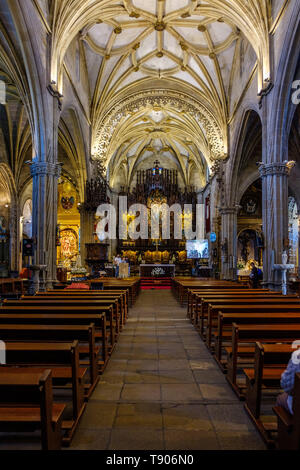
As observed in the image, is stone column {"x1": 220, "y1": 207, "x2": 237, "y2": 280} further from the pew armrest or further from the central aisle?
the pew armrest

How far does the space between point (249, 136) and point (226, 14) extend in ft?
21.9

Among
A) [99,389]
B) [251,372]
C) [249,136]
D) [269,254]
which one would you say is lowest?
[99,389]

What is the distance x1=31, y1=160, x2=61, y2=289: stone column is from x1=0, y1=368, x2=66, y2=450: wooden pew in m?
9.74

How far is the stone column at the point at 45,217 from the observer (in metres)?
12.0

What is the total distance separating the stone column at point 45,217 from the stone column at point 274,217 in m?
7.67

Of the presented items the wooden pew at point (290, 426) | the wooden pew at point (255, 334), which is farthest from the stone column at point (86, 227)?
the wooden pew at point (290, 426)

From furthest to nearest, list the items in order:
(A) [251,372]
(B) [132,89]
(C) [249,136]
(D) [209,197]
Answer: (D) [209,197] < (B) [132,89] < (C) [249,136] < (A) [251,372]

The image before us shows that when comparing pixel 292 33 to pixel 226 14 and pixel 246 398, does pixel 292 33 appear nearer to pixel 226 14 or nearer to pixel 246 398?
pixel 226 14

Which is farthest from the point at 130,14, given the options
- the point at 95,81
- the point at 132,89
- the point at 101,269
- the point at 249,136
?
the point at 101,269

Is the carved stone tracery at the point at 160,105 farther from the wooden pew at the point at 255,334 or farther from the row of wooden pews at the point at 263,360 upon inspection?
the wooden pew at the point at 255,334

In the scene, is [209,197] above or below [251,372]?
above

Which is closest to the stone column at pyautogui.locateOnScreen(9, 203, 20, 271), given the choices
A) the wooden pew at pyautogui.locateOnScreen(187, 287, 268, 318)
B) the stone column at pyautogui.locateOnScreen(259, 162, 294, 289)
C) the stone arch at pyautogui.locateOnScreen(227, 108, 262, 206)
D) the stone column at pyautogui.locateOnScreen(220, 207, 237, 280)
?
the stone column at pyautogui.locateOnScreen(220, 207, 237, 280)

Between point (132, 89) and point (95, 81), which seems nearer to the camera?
point (95, 81)

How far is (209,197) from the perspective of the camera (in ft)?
91.2
